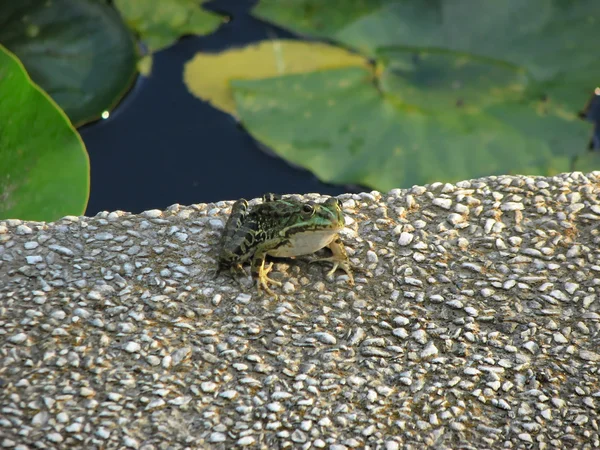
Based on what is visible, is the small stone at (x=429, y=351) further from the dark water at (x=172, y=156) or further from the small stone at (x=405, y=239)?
the dark water at (x=172, y=156)

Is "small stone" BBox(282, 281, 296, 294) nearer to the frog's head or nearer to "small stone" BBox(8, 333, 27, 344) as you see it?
the frog's head

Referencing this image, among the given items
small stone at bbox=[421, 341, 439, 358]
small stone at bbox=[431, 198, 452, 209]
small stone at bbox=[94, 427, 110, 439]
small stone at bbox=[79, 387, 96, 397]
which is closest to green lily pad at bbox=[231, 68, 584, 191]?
small stone at bbox=[431, 198, 452, 209]

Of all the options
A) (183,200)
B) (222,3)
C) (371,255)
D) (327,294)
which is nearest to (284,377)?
(327,294)

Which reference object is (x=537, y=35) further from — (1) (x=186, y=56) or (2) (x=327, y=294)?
(2) (x=327, y=294)

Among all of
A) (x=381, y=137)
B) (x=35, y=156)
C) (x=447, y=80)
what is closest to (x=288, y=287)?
(x=35, y=156)

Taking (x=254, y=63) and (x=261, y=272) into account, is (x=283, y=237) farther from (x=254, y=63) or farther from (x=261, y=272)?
(x=254, y=63)

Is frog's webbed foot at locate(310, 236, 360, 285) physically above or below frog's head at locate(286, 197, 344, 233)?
below
